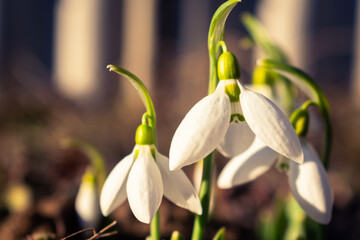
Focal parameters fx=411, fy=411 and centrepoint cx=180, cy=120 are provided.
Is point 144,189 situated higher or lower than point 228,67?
lower

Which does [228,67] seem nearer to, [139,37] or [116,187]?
[116,187]

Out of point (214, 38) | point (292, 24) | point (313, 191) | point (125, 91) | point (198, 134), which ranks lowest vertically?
point (125, 91)

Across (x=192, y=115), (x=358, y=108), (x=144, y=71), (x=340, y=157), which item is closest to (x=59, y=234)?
(x=192, y=115)

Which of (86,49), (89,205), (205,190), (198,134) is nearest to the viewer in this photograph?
(198,134)

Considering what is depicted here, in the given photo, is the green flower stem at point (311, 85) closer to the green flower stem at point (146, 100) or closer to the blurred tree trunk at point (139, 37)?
the green flower stem at point (146, 100)

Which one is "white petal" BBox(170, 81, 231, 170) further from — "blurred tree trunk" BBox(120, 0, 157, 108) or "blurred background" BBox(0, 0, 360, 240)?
"blurred tree trunk" BBox(120, 0, 157, 108)

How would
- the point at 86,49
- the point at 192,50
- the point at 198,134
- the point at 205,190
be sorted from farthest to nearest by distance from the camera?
the point at 86,49
the point at 192,50
the point at 205,190
the point at 198,134

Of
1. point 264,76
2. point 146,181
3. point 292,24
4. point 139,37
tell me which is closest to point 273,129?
point 146,181
